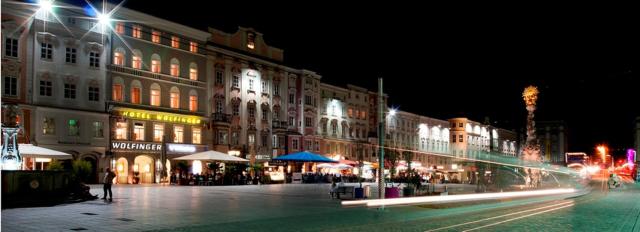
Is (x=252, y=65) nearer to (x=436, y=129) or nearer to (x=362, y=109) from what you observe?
(x=362, y=109)

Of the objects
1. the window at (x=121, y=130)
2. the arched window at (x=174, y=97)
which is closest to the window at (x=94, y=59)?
the window at (x=121, y=130)

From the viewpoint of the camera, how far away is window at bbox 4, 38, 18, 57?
135 ft

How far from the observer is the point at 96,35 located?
4669cm

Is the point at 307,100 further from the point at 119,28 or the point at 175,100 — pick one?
the point at 119,28

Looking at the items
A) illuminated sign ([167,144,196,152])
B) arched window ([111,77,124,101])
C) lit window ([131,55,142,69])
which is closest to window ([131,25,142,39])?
lit window ([131,55,142,69])

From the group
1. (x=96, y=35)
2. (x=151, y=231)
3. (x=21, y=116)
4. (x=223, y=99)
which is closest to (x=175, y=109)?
(x=223, y=99)

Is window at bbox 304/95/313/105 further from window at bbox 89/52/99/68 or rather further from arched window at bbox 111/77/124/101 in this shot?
window at bbox 89/52/99/68

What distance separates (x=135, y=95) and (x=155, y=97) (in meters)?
2.24

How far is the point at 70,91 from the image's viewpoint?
4550cm

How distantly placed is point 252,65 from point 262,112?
550cm

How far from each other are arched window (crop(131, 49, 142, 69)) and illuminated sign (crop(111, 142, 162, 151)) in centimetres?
650

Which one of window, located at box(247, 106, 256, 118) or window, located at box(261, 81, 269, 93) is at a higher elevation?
window, located at box(261, 81, 269, 93)

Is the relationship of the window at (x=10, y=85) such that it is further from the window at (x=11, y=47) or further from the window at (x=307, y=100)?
the window at (x=307, y=100)

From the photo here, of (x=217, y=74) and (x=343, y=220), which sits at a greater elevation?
(x=217, y=74)
